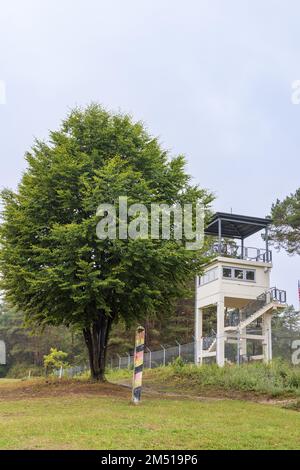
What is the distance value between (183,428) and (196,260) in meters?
10.9

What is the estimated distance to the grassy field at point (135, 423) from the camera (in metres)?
9.80

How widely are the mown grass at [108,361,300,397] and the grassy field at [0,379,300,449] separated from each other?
116 inches

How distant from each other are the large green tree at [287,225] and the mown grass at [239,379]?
16.5 metres

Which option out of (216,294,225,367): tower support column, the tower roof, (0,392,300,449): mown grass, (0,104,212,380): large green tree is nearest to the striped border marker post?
(0,392,300,449): mown grass

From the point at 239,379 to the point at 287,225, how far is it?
21935 millimetres

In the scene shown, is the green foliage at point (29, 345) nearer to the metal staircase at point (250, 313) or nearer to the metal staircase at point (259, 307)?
the metal staircase at point (250, 313)

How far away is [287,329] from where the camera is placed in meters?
33.5

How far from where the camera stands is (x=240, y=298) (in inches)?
1366

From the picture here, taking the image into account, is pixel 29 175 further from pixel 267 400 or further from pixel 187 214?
pixel 267 400

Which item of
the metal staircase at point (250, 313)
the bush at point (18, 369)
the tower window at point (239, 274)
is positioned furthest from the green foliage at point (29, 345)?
the tower window at point (239, 274)

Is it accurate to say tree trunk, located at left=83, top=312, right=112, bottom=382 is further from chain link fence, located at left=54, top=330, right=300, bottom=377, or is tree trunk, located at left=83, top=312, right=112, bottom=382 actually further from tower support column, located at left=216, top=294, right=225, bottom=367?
tower support column, located at left=216, top=294, right=225, bottom=367

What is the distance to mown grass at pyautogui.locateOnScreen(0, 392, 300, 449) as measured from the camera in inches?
385

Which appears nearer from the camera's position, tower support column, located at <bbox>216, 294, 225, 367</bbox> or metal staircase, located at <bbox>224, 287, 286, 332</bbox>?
tower support column, located at <bbox>216, 294, 225, 367</bbox>

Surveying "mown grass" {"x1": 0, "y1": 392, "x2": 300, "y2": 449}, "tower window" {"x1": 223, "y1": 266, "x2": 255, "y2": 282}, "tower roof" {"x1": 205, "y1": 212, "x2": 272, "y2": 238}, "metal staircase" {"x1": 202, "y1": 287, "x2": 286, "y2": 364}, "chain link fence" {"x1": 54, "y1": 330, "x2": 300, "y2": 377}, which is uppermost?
"tower roof" {"x1": 205, "y1": 212, "x2": 272, "y2": 238}
